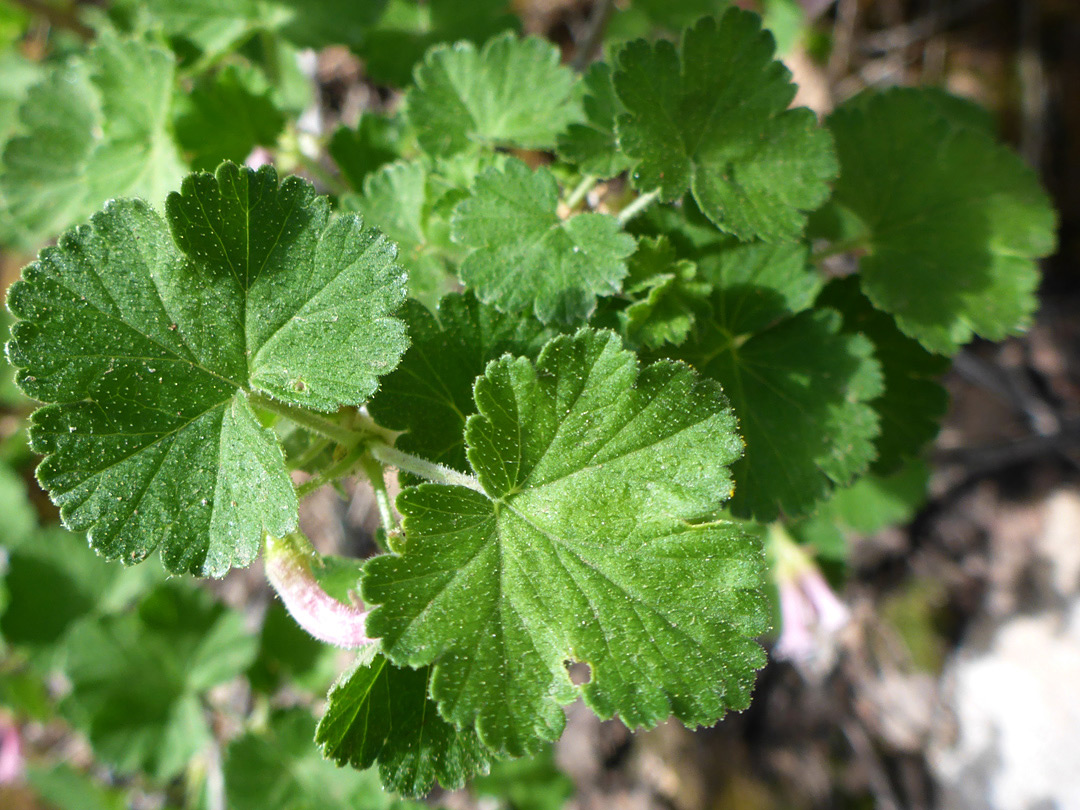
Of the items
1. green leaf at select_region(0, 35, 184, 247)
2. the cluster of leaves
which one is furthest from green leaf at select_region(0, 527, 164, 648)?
the cluster of leaves

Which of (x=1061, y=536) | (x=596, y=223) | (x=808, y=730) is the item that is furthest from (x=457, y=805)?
(x=596, y=223)

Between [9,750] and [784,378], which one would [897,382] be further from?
[9,750]

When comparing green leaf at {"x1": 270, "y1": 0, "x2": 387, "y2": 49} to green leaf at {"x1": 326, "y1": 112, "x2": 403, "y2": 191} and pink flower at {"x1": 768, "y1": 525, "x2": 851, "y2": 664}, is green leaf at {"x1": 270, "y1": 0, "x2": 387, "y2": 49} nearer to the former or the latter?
green leaf at {"x1": 326, "y1": 112, "x2": 403, "y2": 191}

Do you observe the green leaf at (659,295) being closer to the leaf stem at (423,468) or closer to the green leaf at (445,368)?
the green leaf at (445,368)

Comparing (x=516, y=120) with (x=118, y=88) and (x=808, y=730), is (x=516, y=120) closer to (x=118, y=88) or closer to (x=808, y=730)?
(x=118, y=88)

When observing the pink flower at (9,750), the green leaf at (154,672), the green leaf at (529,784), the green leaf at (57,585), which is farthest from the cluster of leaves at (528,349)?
the pink flower at (9,750)

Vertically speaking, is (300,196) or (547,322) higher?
(300,196)
